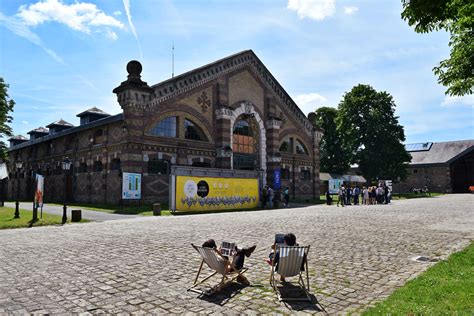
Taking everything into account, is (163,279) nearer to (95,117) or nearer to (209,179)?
(209,179)

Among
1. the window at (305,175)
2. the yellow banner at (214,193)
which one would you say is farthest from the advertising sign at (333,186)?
the yellow banner at (214,193)

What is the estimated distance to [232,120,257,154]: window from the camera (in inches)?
1309

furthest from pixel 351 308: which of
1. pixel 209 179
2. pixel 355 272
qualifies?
pixel 209 179

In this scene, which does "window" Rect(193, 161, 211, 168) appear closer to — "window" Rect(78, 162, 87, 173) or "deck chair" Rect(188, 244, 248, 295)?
"window" Rect(78, 162, 87, 173)

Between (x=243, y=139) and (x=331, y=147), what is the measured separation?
2982cm

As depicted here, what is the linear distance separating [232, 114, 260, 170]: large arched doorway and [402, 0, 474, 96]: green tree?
24.3 m

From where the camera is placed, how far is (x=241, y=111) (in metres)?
33.2

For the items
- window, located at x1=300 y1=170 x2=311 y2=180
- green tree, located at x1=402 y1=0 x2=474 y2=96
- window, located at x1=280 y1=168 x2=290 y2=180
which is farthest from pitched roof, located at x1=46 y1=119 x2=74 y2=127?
green tree, located at x1=402 y1=0 x2=474 y2=96

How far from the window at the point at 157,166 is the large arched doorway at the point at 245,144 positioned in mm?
7963

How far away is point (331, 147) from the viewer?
59250 mm

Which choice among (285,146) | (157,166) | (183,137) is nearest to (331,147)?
(285,146)

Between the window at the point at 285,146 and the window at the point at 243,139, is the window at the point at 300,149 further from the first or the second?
the window at the point at 243,139

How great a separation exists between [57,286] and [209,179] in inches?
721

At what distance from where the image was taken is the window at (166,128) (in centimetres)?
2670
